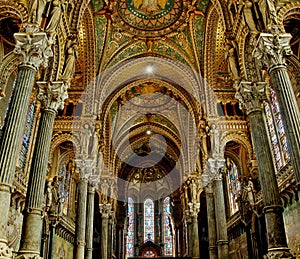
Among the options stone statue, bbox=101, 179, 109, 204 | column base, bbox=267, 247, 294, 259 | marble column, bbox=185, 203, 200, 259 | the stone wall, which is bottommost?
column base, bbox=267, 247, 294, 259

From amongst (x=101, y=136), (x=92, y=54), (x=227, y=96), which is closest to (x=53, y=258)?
(x=101, y=136)

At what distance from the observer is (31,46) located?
27.5 feet

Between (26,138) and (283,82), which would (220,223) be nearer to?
(283,82)

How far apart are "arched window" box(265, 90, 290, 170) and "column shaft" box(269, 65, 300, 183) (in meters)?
5.18

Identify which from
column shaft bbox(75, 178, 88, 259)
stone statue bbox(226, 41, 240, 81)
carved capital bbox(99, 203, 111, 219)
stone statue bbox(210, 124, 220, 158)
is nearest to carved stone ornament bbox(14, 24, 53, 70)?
stone statue bbox(226, 41, 240, 81)

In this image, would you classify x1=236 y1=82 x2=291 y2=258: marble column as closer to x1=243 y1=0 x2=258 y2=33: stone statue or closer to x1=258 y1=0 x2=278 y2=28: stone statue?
x1=243 y1=0 x2=258 y2=33: stone statue

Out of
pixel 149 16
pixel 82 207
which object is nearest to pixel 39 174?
pixel 82 207

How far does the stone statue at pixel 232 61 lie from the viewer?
34.8 feet

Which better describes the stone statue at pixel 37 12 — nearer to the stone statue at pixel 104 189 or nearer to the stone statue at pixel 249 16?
the stone statue at pixel 249 16

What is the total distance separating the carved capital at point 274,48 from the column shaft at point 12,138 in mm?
5769

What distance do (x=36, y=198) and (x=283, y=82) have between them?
6547mm

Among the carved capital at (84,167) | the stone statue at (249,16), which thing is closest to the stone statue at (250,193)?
the carved capital at (84,167)

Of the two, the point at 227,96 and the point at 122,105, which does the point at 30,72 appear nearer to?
the point at 227,96

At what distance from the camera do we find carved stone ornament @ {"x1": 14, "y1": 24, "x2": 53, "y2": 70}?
8328 millimetres
